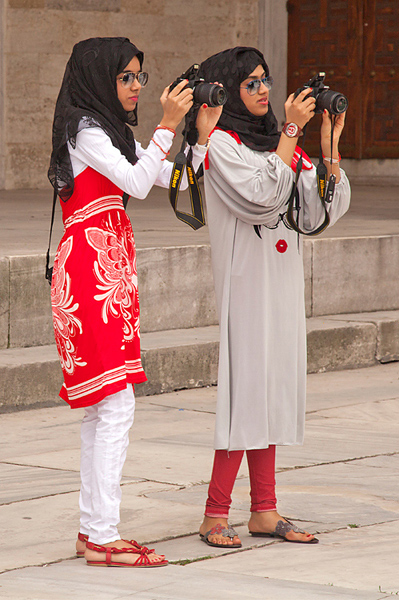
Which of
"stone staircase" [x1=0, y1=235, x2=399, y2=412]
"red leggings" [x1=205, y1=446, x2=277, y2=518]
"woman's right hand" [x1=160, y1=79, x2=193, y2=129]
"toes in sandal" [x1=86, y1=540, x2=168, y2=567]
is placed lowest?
"toes in sandal" [x1=86, y1=540, x2=168, y2=567]

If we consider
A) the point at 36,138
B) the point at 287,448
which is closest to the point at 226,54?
the point at 287,448

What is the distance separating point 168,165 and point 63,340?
2.46 ft

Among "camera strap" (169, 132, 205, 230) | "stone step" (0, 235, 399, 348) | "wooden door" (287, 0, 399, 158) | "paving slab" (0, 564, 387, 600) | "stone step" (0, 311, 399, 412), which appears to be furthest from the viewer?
"wooden door" (287, 0, 399, 158)

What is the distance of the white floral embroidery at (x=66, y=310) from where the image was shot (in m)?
4.05

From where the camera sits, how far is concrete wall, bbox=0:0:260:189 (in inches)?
548

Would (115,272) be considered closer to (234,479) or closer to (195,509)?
(234,479)

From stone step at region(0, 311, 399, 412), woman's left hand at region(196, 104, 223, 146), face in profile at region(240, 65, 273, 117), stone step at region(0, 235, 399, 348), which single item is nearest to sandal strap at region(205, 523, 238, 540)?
woman's left hand at region(196, 104, 223, 146)

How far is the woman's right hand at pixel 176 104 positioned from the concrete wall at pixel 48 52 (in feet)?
33.5

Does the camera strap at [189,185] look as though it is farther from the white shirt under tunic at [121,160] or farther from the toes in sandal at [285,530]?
the toes in sandal at [285,530]

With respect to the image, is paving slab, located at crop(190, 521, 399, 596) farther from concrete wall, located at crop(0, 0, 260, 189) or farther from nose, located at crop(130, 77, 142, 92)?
concrete wall, located at crop(0, 0, 260, 189)

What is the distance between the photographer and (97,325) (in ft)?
13.2

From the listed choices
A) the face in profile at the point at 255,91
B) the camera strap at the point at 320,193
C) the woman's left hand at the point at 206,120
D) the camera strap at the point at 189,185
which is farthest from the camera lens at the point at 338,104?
the camera strap at the point at 189,185

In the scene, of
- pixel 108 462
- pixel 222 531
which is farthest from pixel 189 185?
pixel 222 531

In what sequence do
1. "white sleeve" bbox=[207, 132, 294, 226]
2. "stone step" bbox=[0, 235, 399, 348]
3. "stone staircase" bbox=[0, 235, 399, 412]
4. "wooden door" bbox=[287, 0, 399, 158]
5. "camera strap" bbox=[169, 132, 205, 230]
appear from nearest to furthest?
1. "camera strap" bbox=[169, 132, 205, 230]
2. "white sleeve" bbox=[207, 132, 294, 226]
3. "stone staircase" bbox=[0, 235, 399, 412]
4. "stone step" bbox=[0, 235, 399, 348]
5. "wooden door" bbox=[287, 0, 399, 158]
